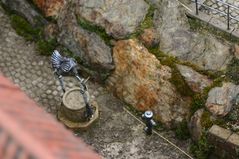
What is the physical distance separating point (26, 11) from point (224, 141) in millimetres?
6356

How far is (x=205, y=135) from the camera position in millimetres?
11656

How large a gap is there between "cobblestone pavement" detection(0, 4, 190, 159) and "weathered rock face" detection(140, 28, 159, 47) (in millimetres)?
1639

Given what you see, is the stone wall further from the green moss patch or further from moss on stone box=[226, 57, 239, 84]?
the green moss patch

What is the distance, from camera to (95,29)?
1298 centimetres

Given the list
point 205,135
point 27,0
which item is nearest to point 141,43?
point 205,135

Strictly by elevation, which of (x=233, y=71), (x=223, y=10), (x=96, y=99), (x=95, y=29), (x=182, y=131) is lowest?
(x=96, y=99)

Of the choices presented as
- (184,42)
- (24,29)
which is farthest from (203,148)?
(24,29)

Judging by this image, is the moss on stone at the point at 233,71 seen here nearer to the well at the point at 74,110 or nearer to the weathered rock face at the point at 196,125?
the weathered rock face at the point at 196,125

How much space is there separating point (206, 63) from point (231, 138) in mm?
2005

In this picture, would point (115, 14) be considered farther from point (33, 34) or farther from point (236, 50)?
point (236, 50)

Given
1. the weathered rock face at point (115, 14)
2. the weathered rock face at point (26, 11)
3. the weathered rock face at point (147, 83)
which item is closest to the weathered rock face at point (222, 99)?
the weathered rock face at point (147, 83)

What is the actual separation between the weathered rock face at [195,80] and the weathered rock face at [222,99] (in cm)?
22

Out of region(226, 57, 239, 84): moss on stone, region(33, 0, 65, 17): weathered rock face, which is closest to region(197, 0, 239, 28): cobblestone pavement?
region(226, 57, 239, 84): moss on stone

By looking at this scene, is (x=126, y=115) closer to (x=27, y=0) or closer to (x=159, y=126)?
(x=159, y=126)
